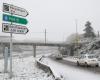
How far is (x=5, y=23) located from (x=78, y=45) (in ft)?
296

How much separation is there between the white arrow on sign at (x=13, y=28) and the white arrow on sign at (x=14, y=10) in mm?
893

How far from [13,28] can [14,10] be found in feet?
4.15

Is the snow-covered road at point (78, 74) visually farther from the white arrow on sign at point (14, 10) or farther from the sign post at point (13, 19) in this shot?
the white arrow on sign at point (14, 10)

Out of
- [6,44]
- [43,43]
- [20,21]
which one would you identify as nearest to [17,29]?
[20,21]

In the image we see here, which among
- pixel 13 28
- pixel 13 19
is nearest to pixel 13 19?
pixel 13 19

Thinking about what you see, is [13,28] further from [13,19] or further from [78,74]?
[78,74]

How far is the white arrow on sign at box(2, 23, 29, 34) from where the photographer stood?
15.4m

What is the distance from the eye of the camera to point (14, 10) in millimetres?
15984

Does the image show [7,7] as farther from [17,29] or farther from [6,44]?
[6,44]

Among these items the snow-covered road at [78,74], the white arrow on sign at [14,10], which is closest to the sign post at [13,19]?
the white arrow on sign at [14,10]

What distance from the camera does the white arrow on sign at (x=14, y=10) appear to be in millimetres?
15453

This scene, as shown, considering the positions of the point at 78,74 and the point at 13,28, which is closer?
the point at 13,28

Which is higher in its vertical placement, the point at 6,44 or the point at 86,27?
the point at 86,27

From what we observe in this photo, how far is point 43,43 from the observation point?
11156 centimetres
